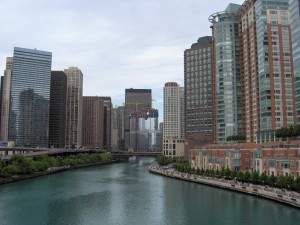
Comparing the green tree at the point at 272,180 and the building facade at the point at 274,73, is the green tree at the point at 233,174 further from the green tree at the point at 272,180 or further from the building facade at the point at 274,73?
the building facade at the point at 274,73

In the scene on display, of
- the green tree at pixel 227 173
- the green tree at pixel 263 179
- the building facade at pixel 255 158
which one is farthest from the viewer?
the green tree at pixel 227 173

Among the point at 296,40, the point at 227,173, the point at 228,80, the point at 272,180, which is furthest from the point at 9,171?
the point at 228,80

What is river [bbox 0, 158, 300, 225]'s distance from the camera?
67.2m

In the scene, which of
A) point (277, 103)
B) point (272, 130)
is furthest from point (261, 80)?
point (272, 130)

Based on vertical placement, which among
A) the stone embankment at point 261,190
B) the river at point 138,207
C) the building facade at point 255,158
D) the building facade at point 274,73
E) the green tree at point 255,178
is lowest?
the river at point 138,207

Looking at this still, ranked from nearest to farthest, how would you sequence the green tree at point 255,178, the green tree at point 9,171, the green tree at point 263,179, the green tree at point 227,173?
the green tree at point 263,179 < the green tree at point 255,178 < the green tree at point 227,173 < the green tree at point 9,171

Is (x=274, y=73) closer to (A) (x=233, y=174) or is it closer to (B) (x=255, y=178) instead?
(A) (x=233, y=174)

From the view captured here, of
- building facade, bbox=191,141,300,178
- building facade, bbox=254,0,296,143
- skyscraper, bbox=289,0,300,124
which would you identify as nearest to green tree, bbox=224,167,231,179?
building facade, bbox=191,141,300,178

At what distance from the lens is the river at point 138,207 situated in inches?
2645

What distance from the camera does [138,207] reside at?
81.1m

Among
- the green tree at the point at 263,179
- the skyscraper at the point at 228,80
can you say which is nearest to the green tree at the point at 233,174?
the green tree at the point at 263,179

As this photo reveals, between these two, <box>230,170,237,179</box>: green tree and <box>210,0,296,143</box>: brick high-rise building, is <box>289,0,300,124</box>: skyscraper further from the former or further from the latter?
<box>210,0,296,143</box>: brick high-rise building

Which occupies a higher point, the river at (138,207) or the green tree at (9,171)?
the green tree at (9,171)

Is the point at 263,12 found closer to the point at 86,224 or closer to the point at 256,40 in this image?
the point at 256,40
